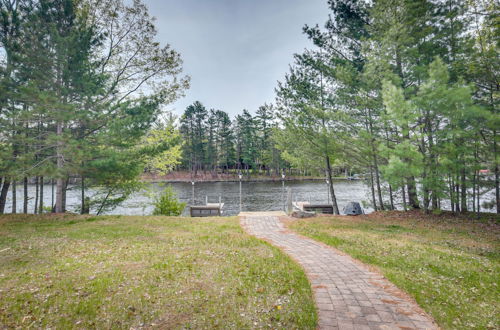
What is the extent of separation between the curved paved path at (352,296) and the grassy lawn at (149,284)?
0.93 ft

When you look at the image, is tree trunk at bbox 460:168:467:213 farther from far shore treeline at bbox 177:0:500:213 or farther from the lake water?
the lake water

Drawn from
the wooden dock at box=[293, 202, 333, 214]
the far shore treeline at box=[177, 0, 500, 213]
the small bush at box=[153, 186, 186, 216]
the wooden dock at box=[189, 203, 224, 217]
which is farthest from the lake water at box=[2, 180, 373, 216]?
the far shore treeline at box=[177, 0, 500, 213]

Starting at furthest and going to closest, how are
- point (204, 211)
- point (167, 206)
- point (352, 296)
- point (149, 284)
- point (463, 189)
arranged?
point (204, 211)
point (167, 206)
point (463, 189)
point (149, 284)
point (352, 296)

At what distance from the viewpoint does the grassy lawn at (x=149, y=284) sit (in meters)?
3.19

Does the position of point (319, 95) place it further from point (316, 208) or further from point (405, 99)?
point (316, 208)

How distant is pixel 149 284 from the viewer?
4.12 metres

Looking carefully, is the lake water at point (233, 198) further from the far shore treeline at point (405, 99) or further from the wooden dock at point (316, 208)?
the far shore treeline at point (405, 99)

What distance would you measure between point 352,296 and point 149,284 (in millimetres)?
3492

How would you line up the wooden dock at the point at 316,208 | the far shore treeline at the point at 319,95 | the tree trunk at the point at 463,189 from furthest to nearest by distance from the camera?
the wooden dock at the point at 316,208 → the tree trunk at the point at 463,189 → the far shore treeline at the point at 319,95

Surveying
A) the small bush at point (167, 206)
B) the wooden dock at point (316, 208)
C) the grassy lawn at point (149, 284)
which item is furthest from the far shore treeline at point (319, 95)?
the grassy lawn at point (149, 284)

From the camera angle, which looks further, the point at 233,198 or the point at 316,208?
the point at 233,198

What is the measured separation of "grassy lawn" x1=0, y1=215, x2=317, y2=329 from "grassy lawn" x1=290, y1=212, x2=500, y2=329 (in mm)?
1981

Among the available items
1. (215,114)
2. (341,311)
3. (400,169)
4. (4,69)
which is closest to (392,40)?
(400,169)

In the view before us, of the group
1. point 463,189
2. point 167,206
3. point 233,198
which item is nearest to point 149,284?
point 167,206
